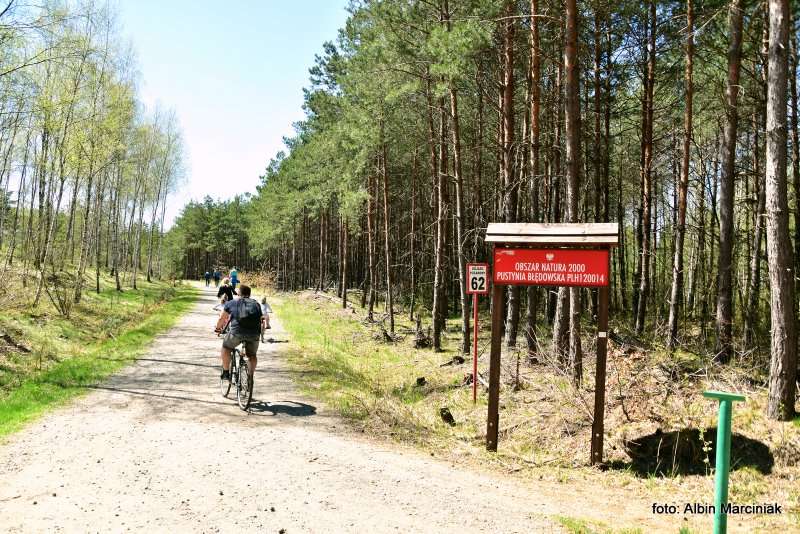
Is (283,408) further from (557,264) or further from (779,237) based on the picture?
(779,237)

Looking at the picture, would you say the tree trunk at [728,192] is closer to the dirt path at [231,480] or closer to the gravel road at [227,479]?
the dirt path at [231,480]

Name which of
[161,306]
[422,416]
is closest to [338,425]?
[422,416]

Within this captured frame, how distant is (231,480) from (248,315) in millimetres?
3521

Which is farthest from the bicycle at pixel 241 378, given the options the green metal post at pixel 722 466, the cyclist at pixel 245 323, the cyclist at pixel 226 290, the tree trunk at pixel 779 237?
the cyclist at pixel 226 290

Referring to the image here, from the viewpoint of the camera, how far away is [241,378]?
29.3 ft

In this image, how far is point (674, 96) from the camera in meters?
19.3

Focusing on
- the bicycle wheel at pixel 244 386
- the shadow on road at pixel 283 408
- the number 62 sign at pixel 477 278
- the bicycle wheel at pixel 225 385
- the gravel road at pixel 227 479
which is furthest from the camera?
the number 62 sign at pixel 477 278

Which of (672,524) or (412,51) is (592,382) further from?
(412,51)

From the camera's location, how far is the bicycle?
867cm

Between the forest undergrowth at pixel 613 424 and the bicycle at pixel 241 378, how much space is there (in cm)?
154

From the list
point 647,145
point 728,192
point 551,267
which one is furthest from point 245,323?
point 647,145

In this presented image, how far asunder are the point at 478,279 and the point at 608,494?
5.56 metres

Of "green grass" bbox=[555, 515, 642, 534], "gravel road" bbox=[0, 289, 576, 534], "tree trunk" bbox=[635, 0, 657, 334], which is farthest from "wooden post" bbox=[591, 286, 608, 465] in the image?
"tree trunk" bbox=[635, 0, 657, 334]

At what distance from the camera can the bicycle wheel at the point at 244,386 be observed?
28.4 feet
